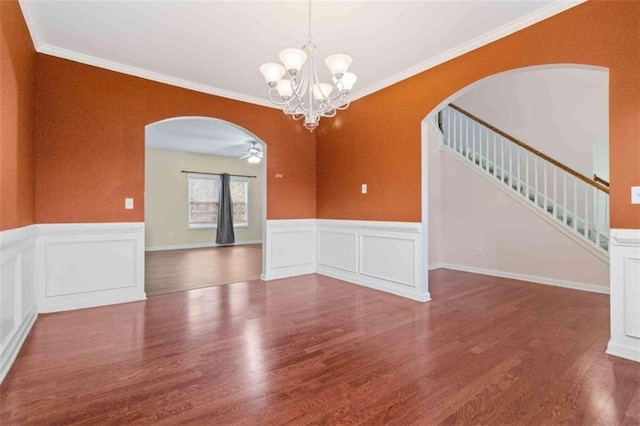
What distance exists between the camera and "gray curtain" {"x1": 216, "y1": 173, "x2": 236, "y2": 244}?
30.3ft

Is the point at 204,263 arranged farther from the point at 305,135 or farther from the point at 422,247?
the point at 422,247

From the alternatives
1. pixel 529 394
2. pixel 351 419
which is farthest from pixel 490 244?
pixel 351 419

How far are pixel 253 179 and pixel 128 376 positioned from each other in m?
8.38

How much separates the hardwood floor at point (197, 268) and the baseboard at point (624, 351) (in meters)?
4.12

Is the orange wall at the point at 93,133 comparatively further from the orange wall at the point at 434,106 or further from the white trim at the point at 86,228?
the orange wall at the point at 434,106

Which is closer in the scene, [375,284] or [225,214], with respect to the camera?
[375,284]

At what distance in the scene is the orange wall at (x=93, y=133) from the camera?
10.8ft

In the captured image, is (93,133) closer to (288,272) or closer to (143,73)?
(143,73)

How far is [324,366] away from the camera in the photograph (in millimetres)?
2145

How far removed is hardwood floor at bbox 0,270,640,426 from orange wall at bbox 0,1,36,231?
43.7 inches

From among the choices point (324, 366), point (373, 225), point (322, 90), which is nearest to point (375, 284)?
point (373, 225)

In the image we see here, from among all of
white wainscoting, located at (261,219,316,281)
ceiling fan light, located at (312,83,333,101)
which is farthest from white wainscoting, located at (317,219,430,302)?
ceiling fan light, located at (312,83,333,101)

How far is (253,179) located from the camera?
1006cm

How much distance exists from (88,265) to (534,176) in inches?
258
